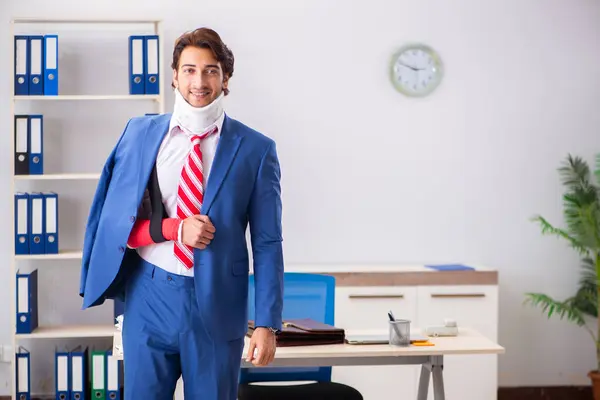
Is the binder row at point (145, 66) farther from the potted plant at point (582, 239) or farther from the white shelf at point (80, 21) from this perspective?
the potted plant at point (582, 239)

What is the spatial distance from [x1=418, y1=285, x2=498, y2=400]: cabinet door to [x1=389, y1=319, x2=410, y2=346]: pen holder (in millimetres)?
1643

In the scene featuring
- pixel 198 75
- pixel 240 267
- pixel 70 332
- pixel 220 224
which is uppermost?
pixel 198 75

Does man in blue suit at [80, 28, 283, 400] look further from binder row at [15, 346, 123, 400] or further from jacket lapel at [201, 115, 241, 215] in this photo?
binder row at [15, 346, 123, 400]

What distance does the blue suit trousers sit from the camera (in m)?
2.32

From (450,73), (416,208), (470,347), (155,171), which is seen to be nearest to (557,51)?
(450,73)

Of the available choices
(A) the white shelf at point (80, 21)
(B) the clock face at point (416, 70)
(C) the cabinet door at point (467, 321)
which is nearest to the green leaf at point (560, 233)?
(C) the cabinet door at point (467, 321)

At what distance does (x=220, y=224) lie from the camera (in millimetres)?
2371

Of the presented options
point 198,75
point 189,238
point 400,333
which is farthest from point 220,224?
point 400,333

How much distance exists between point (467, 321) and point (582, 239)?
2.69 feet

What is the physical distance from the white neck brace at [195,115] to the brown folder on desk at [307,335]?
1.20 meters

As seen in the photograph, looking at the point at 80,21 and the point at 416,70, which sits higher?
the point at 80,21

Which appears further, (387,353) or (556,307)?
(556,307)

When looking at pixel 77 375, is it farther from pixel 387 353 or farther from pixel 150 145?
pixel 150 145

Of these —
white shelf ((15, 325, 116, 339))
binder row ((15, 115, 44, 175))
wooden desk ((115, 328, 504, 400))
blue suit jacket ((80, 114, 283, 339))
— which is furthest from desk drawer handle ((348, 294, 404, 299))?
blue suit jacket ((80, 114, 283, 339))
